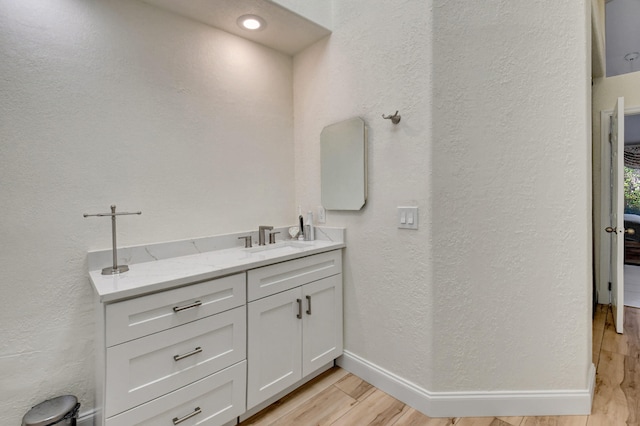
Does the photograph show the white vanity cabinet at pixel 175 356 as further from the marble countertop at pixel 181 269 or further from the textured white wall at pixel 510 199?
the textured white wall at pixel 510 199

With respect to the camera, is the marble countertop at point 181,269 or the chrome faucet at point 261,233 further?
the chrome faucet at point 261,233

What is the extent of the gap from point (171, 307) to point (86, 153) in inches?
38.5

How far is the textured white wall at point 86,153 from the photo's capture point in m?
1.39

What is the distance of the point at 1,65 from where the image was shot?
1356mm

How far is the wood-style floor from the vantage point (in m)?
1.57

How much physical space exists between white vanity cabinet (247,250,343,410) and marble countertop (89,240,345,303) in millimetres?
55

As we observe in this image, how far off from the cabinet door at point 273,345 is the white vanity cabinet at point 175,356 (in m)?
0.06

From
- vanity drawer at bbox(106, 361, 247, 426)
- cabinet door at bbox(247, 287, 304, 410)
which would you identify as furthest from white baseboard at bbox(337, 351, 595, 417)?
vanity drawer at bbox(106, 361, 247, 426)

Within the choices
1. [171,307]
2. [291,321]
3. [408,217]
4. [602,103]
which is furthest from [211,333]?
[602,103]

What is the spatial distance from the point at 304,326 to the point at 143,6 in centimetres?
215

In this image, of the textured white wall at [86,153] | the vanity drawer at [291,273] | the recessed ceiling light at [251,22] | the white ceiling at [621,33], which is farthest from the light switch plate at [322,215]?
the white ceiling at [621,33]

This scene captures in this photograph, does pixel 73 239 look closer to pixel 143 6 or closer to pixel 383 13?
pixel 143 6

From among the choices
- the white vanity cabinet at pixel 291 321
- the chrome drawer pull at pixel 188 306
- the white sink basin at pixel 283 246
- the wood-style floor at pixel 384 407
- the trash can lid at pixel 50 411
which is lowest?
the wood-style floor at pixel 384 407

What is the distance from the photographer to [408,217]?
66.9 inches
